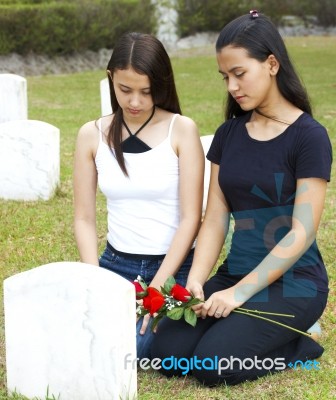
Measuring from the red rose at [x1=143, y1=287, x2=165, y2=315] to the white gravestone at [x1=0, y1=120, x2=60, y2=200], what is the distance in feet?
10.3

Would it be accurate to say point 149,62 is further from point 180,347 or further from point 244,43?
point 180,347

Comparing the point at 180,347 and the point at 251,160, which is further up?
the point at 251,160

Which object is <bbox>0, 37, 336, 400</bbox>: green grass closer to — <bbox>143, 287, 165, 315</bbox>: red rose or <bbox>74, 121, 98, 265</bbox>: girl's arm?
<bbox>143, 287, 165, 315</bbox>: red rose

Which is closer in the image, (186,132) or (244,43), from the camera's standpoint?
(244,43)

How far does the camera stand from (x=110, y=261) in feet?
12.8

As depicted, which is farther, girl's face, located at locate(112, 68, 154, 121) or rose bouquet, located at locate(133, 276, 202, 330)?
girl's face, located at locate(112, 68, 154, 121)

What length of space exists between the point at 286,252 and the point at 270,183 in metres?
0.28

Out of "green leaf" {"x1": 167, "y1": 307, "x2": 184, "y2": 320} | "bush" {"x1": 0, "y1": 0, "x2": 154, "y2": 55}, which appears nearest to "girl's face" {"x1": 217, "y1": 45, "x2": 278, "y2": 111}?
"green leaf" {"x1": 167, "y1": 307, "x2": 184, "y2": 320}

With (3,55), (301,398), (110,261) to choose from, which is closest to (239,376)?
(301,398)

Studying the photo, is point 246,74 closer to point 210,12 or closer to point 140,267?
point 140,267

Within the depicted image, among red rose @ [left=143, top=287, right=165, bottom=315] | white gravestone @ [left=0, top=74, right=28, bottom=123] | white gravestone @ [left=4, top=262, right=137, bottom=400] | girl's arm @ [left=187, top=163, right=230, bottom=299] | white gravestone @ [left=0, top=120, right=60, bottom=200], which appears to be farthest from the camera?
white gravestone @ [left=0, top=74, right=28, bottom=123]

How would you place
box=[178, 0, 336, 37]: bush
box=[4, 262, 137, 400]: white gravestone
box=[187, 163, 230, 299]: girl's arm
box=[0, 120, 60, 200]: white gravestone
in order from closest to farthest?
box=[4, 262, 137, 400]: white gravestone → box=[187, 163, 230, 299]: girl's arm → box=[0, 120, 60, 200]: white gravestone → box=[178, 0, 336, 37]: bush

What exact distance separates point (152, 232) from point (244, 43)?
3.07 feet

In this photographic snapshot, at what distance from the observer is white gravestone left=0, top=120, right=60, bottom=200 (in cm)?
632
